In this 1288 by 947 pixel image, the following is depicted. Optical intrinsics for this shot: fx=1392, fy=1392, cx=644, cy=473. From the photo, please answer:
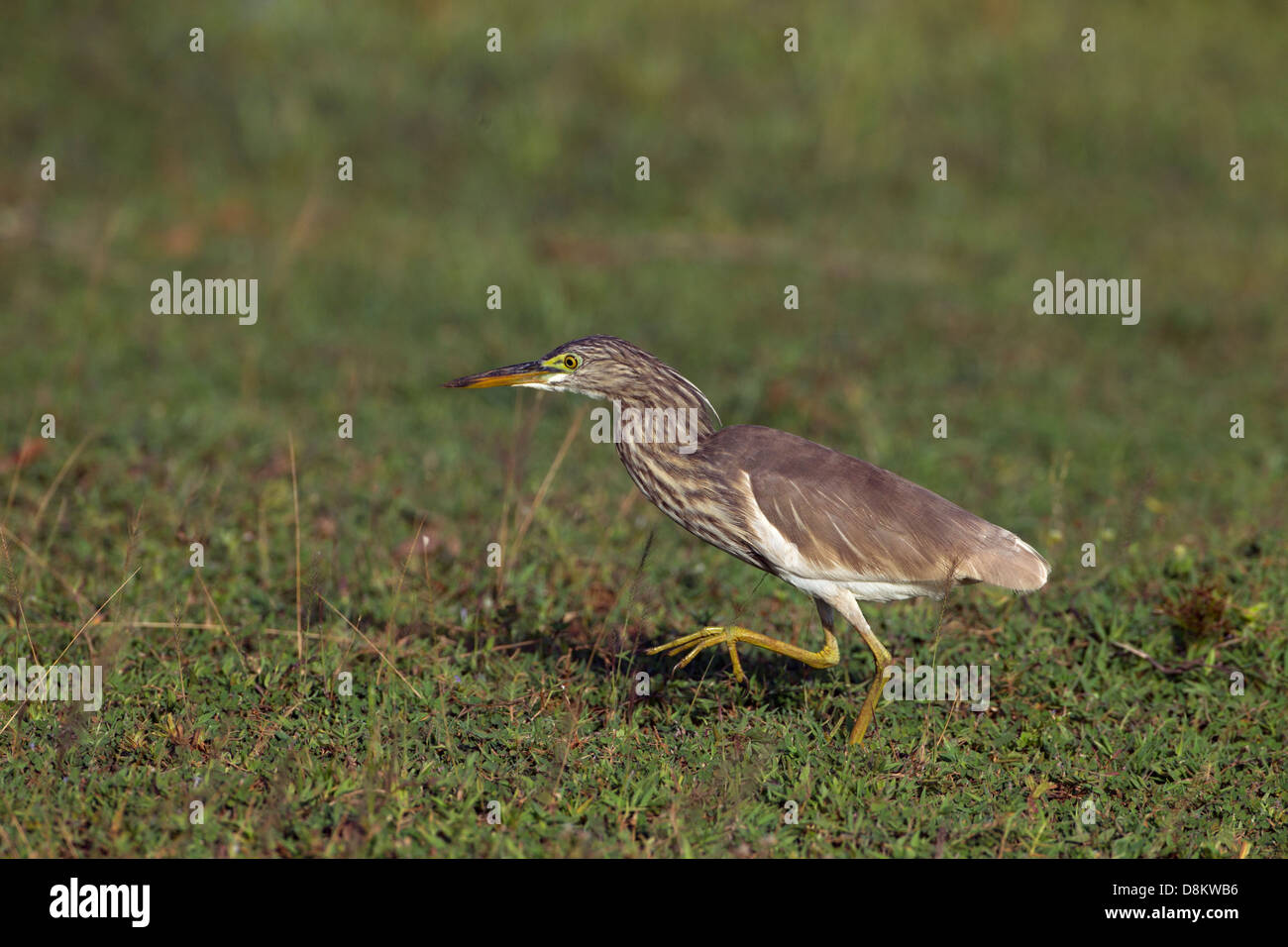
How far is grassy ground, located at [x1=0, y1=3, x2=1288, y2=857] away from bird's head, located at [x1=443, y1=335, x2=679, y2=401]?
72 centimetres

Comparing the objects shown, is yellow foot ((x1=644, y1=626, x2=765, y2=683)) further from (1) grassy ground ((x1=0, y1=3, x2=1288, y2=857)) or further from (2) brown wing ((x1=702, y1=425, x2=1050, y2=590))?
(2) brown wing ((x1=702, y1=425, x2=1050, y2=590))

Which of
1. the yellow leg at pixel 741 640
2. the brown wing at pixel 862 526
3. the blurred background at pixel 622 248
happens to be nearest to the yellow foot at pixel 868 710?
the yellow leg at pixel 741 640

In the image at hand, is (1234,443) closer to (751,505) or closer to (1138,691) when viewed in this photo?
(1138,691)

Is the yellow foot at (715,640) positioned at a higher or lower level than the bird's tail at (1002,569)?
lower

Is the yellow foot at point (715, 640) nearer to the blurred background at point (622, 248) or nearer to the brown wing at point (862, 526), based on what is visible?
the brown wing at point (862, 526)

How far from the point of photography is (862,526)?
4.70 meters

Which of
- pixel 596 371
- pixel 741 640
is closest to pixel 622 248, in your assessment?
pixel 596 371

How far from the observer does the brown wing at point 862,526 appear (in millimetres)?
4652

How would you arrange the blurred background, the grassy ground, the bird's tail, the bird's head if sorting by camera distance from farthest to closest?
the blurred background
the bird's head
the bird's tail
the grassy ground


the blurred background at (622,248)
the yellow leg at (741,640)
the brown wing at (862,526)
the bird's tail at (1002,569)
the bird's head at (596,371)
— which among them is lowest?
the yellow leg at (741,640)

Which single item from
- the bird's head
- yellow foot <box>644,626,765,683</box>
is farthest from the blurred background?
yellow foot <box>644,626,765,683</box>

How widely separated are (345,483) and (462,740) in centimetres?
271

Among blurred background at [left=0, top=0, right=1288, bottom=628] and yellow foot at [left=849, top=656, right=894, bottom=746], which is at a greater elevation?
blurred background at [left=0, top=0, right=1288, bottom=628]

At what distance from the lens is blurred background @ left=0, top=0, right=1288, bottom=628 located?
7.48 metres
